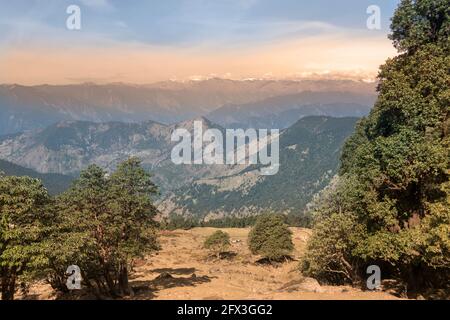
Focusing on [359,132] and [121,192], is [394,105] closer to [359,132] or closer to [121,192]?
[121,192]

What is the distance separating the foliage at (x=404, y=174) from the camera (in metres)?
32.8

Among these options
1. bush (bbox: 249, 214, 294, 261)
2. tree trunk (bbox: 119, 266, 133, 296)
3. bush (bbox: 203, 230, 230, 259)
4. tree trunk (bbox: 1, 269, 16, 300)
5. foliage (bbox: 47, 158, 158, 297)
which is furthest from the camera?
bush (bbox: 203, 230, 230, 259)

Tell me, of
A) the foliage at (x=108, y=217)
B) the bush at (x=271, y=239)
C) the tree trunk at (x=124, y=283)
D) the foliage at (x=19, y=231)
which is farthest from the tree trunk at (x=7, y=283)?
the bush at (x=271, y=239)

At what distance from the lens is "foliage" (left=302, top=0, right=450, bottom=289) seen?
32.8 meters

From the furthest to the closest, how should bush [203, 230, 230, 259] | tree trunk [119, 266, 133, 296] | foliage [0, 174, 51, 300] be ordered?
bush [203, 230, 230, 259], tree trunk [119, 266, 133, 296], foliage [0, 174, 51, 300]

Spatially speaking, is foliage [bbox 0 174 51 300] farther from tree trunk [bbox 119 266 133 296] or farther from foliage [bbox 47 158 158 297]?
tree trunk [bbox 119 266 133 296]

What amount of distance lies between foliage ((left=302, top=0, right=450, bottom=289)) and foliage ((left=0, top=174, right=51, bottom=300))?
83.3 ft

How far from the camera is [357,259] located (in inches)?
1583

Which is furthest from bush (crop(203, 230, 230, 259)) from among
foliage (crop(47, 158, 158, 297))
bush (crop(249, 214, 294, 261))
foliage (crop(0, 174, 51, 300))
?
foliage (crop(0, 174, 51, 300))

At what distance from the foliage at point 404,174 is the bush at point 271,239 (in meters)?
50.2

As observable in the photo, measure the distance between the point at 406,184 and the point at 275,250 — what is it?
59755mm
